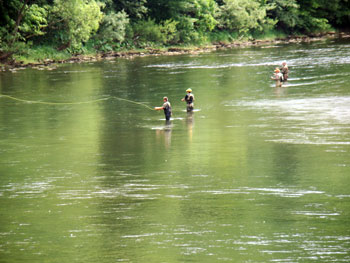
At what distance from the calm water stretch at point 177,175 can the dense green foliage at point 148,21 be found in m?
16.5

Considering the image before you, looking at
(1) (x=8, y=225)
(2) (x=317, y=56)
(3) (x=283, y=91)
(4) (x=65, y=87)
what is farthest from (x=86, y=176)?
(2) (x=317, y=56)

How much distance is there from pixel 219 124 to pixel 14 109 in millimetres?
11722

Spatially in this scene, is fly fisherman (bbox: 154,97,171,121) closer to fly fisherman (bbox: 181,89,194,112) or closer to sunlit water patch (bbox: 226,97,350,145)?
fly fisherman (bbox: 181,89,194,112)

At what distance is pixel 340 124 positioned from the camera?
95.5 ft

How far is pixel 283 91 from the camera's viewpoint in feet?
133

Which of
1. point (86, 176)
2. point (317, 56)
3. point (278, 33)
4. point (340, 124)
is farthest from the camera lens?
point (278, 33)

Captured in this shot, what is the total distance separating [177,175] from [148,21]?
177 ft

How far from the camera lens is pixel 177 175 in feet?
69.8

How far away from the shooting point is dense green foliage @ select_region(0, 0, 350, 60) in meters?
58.7

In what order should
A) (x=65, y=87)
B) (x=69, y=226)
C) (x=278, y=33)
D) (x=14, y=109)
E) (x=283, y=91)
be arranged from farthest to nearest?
(x=278, y=33), (x=65, y=87), (x=283, y=91), (x=14, y=109), (x=69, y=226)

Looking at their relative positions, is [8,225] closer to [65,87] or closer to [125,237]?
[125,237]

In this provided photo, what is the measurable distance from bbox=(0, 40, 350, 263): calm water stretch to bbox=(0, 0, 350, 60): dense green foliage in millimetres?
16494

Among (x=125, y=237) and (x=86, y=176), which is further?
(x=86, y=176)

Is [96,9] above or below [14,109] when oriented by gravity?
above
